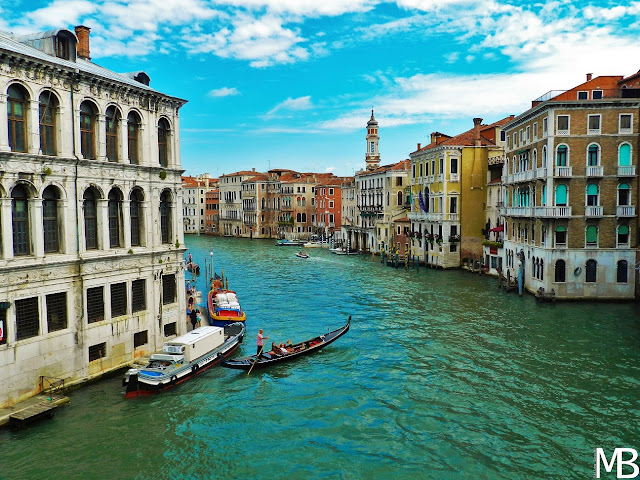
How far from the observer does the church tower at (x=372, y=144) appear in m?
71.2

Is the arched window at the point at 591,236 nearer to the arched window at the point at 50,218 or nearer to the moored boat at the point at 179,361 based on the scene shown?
the moored boat at the point at 179,361

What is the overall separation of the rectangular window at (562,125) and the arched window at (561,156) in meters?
0.75

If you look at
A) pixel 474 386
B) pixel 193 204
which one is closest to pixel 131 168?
pixel 474 386

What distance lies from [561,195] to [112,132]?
23.0 metres

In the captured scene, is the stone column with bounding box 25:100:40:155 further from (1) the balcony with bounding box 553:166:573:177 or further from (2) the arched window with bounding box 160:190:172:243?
(1) the balcony with bounding box 553:166:573:177

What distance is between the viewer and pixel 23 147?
14234 millimetres

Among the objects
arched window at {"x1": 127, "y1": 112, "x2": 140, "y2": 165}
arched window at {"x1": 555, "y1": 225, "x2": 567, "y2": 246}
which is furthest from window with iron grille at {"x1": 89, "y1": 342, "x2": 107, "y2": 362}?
arched window at {"x1": 555, "y1": 225, "x2": 567, "y2": 246}

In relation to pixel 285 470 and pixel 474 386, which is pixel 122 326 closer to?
pixel 285 470

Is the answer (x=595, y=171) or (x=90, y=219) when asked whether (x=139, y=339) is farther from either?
(x=595, y=171)

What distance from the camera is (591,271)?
92.2ft

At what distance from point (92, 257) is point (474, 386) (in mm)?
12711

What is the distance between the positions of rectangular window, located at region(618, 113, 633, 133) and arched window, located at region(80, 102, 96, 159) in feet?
84.6

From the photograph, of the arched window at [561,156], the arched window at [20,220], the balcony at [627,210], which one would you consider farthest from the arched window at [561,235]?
the arched window at [20,220]

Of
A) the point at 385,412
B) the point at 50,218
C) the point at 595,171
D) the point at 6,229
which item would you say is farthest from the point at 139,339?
the point at 595,171
